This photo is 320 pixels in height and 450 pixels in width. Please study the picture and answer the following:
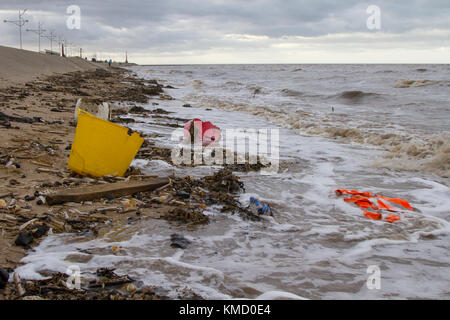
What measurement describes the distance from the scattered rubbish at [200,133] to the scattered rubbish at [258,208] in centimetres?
358

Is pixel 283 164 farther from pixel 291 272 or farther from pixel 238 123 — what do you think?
pixel 238 123

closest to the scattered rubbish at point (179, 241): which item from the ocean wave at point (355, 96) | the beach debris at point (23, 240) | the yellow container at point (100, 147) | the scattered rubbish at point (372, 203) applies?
the beach debris at point (23, 240)

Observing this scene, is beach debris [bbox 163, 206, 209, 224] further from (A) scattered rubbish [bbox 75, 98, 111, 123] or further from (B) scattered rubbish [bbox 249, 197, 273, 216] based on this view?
(A) scattered rubbish [bbox 75, 98, 111, 123]

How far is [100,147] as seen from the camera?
431 cm

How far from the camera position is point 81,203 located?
12.4 ft

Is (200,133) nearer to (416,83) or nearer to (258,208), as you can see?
(258,208)

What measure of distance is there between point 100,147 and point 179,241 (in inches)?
69.3

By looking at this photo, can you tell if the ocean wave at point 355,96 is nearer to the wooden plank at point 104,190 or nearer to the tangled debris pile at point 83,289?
the wooden plank at point 104,190

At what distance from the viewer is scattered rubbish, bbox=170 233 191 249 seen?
128 inches

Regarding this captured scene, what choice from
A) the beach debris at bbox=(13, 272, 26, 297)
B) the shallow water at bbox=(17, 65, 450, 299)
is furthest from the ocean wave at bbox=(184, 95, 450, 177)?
the beach debris at bbox=(13, 272, 26, 297)

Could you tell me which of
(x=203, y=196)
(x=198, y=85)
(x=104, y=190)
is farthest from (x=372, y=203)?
(x=198, y=85)

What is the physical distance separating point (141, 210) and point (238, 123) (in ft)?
26.8

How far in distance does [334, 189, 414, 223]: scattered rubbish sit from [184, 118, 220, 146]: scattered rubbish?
3739 mm
